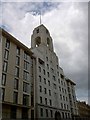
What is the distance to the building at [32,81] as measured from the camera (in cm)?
2734

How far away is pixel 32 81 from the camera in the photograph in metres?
35.4

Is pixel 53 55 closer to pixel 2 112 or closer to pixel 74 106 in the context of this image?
pixel 74 106

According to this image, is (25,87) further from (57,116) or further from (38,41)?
(38,41)

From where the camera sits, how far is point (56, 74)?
153 feet

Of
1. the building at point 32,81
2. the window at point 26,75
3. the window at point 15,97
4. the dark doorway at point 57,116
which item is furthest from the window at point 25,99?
the dark doorway at point 57,116

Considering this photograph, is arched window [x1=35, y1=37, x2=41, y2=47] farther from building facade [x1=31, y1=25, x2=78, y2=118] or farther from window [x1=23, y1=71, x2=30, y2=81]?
window [x1=23, y1=71, x2=30, y2=81]

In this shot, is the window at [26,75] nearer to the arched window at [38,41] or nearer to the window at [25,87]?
the window at [25,87]

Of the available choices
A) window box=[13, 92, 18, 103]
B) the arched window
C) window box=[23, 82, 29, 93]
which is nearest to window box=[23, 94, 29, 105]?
window box=[23, 82, 29, 93]

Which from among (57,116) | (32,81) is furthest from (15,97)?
(57,116)

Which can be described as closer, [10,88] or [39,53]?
[10,88]

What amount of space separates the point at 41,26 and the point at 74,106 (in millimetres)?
30892

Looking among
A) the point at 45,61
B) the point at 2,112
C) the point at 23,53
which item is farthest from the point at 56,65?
the point at 2,112

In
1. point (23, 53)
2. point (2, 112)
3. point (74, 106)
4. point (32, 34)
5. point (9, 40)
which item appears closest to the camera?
point (2, 112)

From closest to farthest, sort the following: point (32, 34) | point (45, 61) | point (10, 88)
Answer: point (10, 88), point (45, 61), point (32, 34)
